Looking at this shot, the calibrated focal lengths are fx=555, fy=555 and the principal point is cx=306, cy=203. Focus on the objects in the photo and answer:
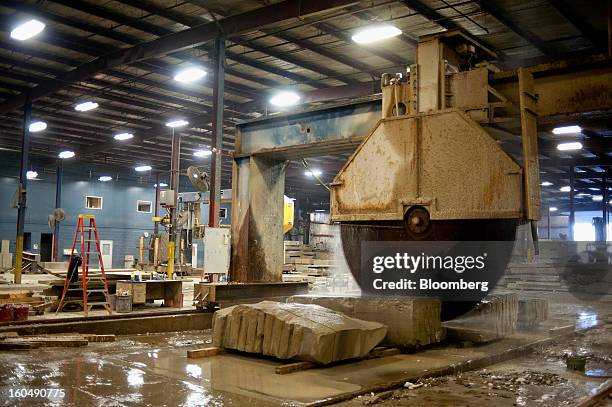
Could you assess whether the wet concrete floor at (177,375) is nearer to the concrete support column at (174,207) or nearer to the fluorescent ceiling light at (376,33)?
the fluorescent ceiling light at (376,33)

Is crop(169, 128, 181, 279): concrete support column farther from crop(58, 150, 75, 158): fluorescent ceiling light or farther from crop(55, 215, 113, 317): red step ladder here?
crop(58, 150, 75, 158): fluorescent ceiling light

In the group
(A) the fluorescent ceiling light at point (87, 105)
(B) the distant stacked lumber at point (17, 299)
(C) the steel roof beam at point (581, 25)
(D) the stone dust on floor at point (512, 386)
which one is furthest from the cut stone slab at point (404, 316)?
(A) the fluorescent ceiling light at point (87, 105)

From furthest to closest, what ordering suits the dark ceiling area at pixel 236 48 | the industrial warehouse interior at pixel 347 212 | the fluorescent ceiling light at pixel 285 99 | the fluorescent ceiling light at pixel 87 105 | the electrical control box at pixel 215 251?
the fluorescent ceiling light at pixel 87 105 < the fluorescent ceiling light at pixel 285 99 < the dark ceiling area at pixel 236 48 < the electrical control box at pixel 215 251 < the industrial warehouse interior at pixel 347 212

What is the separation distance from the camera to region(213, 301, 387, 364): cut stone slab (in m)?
5.33

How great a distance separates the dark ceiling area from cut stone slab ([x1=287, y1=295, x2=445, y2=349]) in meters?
2.22

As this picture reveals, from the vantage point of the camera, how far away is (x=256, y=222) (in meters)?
8.83

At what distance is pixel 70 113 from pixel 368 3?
13.9 meters

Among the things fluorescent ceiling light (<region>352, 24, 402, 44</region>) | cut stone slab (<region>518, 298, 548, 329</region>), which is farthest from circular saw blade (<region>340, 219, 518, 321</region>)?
fluorescent ceiling light (<region>352, 24, 402, 44</region>)

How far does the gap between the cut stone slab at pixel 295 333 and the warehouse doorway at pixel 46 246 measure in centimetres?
2794

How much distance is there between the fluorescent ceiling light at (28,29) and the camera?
12.0 meters

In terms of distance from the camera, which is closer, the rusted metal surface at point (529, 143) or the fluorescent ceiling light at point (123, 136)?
the rusted metal surface at point (529, 143)

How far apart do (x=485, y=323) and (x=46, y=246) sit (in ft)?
95.8

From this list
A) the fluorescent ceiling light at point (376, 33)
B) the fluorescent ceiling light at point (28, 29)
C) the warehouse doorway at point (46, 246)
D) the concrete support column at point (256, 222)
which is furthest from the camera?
the warehouse doorway at point (46, 246)

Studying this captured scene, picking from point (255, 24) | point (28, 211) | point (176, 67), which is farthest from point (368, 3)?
point (28, 211)
